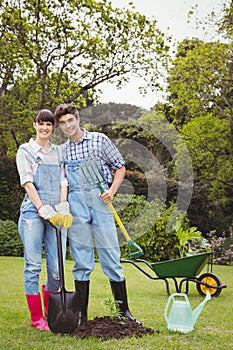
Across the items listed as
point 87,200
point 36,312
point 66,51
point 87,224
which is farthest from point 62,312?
point 66,51

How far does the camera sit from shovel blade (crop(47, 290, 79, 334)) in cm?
321

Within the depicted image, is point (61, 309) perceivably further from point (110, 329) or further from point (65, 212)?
point (65, 212)

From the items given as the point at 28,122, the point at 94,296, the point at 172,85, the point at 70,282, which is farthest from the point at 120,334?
the point at 172,85

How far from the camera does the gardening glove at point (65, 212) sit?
3.14m

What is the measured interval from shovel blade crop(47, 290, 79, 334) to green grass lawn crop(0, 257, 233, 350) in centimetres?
7

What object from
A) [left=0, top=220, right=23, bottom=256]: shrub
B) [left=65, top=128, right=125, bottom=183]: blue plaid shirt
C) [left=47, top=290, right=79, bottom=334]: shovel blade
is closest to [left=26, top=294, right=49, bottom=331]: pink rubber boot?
[left=47, top=290, right=79, bottom=334]: shovel blade

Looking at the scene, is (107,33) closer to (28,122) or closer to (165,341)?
(28,122)

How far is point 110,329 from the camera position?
3.21 metres

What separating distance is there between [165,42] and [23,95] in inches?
107

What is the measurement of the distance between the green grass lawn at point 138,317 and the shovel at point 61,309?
7cm

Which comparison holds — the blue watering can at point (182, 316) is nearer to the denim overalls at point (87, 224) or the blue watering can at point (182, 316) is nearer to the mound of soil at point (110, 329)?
the mound of soil at point (110, 329)

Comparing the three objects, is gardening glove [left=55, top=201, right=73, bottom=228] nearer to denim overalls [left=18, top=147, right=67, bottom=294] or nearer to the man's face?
denim overalls [left=18, top=147, right=67, bottom=294]

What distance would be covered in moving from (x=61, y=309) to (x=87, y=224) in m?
0.52

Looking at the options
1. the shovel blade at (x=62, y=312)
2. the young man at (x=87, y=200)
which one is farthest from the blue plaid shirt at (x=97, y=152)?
the shovel blade at (x=62, y=312)
